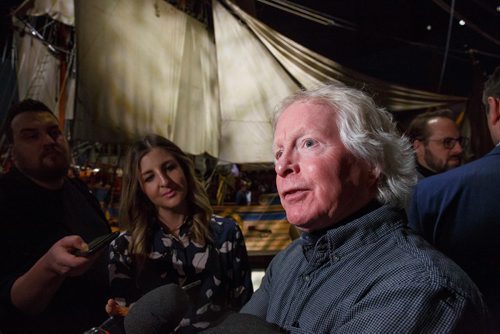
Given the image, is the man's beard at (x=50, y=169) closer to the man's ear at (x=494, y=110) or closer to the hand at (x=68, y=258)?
the hand at (x=68, y=258)

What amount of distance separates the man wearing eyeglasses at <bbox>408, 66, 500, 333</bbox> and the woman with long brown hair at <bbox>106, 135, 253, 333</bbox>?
0.81m

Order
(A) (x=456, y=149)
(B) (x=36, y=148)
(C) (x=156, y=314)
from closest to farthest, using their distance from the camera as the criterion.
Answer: (C) (x=156, y=314)
(B) (x=36, y=148)
(A) (x=456, y=149)

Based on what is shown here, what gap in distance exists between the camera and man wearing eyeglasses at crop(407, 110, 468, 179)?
2.37 metres

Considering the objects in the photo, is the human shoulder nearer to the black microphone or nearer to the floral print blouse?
the floral print blouse

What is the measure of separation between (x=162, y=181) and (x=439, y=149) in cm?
164

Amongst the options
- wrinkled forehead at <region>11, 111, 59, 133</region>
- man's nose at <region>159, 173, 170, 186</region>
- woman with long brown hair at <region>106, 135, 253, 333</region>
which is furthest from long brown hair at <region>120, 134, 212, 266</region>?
wrinkled forehead at <region>11, 111, 59, 133</region>

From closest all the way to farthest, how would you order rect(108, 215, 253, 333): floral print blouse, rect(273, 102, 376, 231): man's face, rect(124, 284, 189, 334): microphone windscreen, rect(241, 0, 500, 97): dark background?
rect(124, 284, 189, 334): microphone windscreen, rect(273, 102, 376, 231): man's face, rect(108, 215, 253, 333): floral print blouse, rect(241, 0, 500, 97): dark background

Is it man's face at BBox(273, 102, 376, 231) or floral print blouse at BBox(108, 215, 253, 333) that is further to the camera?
floral print blouse at BBox(108, 215, 253, 333)

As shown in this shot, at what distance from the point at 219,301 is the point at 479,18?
2.48 m

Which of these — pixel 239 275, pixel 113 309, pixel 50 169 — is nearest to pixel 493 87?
pixel 239 275

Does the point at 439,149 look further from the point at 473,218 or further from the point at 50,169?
the point at 50,169

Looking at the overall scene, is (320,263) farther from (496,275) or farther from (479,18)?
(479,18)

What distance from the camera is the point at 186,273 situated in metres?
1.60

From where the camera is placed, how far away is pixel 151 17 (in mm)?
6012
